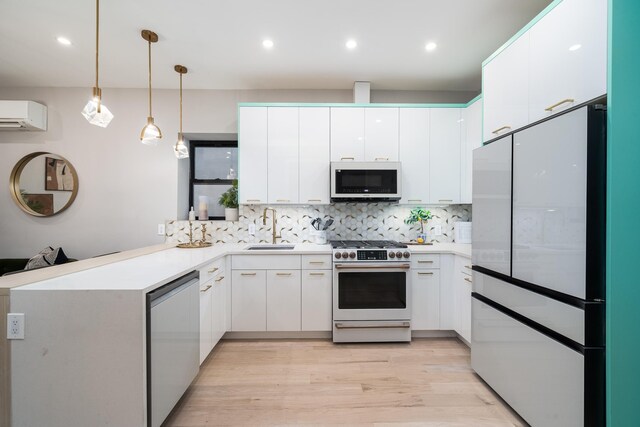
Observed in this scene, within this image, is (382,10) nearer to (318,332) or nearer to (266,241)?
(266,241)

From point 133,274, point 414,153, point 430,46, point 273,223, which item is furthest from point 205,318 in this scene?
point 430,46

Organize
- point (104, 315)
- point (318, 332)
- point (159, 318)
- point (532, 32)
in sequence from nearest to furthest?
point (104, 315) < point (159, 318) < point (532, 32) < point (318, 332)

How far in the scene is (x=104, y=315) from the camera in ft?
4.42

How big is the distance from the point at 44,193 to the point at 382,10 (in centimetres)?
415

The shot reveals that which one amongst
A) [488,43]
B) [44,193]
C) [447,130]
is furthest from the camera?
[44,193]

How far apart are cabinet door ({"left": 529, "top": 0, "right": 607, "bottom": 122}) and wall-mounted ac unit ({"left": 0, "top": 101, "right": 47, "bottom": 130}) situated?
15.4ft

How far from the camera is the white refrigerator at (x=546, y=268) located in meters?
1.26

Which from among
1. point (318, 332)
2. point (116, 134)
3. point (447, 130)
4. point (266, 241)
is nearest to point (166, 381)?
point (318, 332)

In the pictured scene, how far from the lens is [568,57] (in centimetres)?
144

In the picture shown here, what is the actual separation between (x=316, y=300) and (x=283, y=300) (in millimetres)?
326

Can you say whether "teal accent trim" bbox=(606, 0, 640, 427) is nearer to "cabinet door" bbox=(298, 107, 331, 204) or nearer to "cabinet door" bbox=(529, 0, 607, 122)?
"cabinet door" bbox=(529, 0, 607, 122)

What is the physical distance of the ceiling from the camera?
6.84 ft

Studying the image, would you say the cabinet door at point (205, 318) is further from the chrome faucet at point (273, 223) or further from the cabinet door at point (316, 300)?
the chrome faucet at point (273, 223)

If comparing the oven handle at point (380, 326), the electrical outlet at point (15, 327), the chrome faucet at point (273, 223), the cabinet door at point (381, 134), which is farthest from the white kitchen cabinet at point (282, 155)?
the electrical outlet at point (15, 327)
